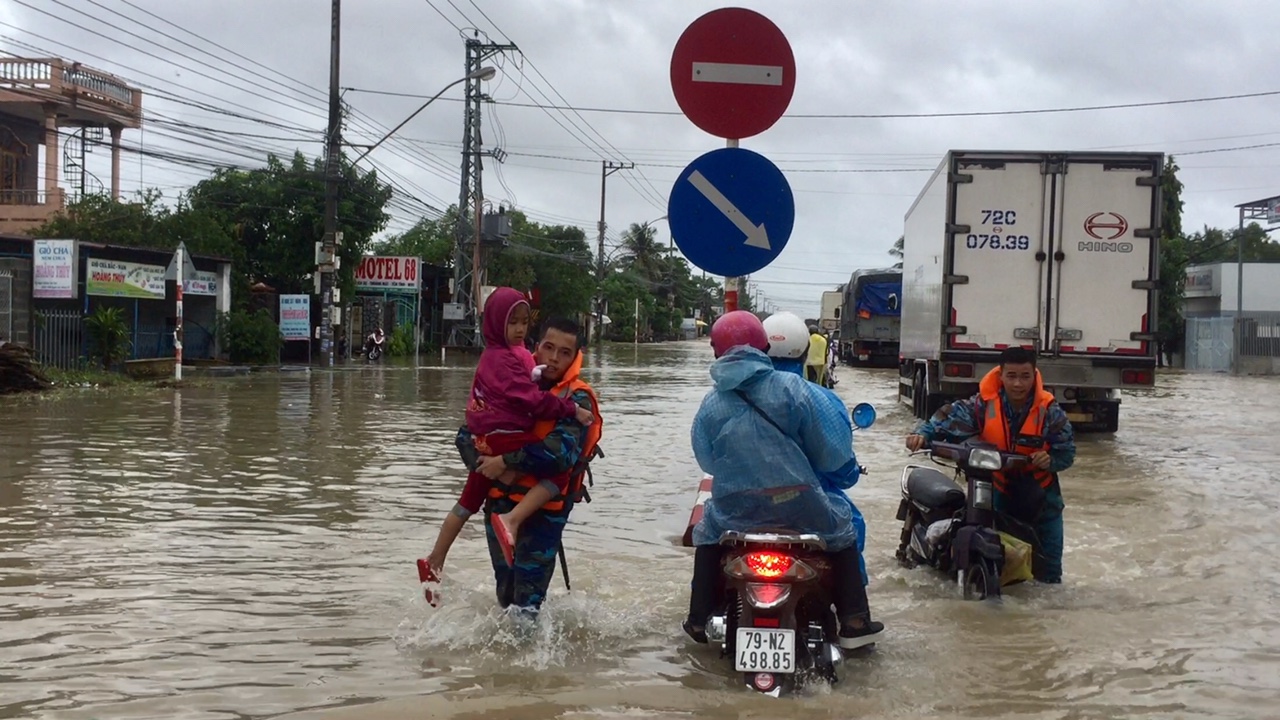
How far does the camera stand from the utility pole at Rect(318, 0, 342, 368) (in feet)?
96.3

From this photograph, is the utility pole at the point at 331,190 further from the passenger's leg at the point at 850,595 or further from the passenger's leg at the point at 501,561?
the passenger's leg at the point at 850,595

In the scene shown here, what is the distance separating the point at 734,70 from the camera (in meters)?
5.80

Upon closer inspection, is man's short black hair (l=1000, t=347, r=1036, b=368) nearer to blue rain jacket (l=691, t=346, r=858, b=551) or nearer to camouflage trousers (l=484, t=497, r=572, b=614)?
blue rain jacket (l=691, t=346, r=858, b=551)

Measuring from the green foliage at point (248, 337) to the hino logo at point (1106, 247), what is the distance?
21.5 metres

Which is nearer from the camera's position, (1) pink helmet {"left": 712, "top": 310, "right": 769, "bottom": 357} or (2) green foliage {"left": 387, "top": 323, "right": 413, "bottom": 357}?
(1) pink helmet {"left": 712, "top": 310, "right": 769, "bottom": 357}

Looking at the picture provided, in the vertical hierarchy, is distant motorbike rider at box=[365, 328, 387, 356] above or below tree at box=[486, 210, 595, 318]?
below

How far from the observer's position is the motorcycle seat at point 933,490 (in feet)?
22.2

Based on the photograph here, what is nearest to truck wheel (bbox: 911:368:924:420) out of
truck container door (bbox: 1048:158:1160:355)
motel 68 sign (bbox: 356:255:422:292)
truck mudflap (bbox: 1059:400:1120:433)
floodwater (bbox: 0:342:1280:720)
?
truck mudflap (bbox: 1059:400:1120:433)

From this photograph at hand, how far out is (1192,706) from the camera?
4996 mm

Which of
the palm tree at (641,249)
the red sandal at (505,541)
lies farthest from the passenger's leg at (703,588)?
the palm tree at (641,249)

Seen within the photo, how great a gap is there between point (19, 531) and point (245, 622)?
3009 millimetres

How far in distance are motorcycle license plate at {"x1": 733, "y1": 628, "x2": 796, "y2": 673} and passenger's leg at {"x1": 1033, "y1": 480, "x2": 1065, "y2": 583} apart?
2.58 m

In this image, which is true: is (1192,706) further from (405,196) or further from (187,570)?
(405,196)

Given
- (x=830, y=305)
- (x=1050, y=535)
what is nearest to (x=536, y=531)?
(x=1050, y=535)
